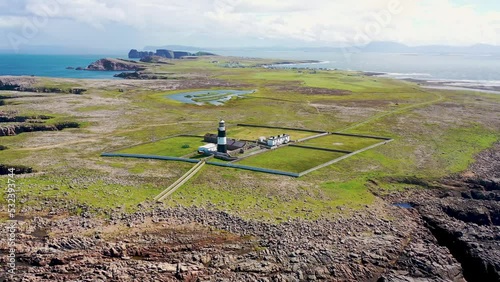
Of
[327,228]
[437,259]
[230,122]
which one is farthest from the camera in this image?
[230,122]

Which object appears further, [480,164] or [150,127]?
[150,127]

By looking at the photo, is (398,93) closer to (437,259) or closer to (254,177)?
(254,177)


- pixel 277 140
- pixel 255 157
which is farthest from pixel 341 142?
pixel 255 157

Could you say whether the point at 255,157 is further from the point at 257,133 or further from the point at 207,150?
the point at 257,133

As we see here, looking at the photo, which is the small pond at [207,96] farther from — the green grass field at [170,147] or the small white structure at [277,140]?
the small white structure at [277,140]

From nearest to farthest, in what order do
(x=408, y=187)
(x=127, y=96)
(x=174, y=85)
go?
(x=408, y=187)
(x=127, y=96)
(x=174, y=85)

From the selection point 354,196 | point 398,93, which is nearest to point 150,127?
point 354,196
